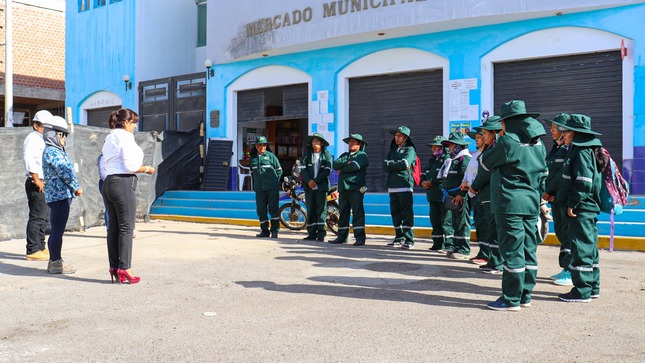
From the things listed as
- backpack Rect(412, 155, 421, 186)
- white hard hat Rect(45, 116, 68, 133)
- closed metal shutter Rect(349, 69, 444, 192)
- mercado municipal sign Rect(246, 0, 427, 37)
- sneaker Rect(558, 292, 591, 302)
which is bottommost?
sneaker Rect(558, 292, 591, 302)

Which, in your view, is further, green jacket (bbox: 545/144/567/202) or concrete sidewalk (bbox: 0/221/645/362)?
green jacket (bbox: 545/144/567/202)

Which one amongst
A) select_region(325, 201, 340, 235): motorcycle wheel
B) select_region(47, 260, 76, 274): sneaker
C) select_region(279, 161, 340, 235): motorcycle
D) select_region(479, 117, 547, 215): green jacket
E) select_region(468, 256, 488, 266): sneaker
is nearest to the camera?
select_region(479, 117, 547, 215): green jacket

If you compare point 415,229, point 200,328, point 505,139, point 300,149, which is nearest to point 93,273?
point 200,328

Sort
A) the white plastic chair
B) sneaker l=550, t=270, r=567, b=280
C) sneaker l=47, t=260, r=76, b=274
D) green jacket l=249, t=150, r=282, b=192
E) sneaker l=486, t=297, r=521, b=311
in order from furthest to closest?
the white plastic chair, green jacket l=249, t=150, r=282, b=192, sneaker l=47, t=260, r=76, b=274, sneaker l=550, t=270, r=567, b=280, sneaker l=486, t=297, r=521, b=311

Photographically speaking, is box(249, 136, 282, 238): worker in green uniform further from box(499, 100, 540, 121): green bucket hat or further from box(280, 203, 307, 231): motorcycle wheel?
box(499, 100, 540, 121): green bucket hat

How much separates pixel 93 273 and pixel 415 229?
21.8 feet

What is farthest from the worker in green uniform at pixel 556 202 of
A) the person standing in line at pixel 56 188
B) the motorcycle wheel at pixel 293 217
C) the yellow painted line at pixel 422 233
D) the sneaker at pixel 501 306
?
the motorcycle wheel at pixel 293 217

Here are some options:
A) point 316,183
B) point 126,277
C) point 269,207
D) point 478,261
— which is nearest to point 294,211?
point 269,207

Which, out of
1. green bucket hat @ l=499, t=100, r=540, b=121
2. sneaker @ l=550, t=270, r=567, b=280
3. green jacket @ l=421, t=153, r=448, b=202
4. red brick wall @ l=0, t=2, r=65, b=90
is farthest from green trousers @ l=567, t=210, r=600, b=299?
red brick wall @ l=0, t=2, r=65, b=90

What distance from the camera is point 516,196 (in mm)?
5953

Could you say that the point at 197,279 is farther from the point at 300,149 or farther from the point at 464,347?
the point at 300,149

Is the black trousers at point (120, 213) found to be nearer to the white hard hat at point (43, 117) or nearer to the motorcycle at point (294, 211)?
the white hard hat at point (43, 117)

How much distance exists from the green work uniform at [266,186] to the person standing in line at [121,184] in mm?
4969

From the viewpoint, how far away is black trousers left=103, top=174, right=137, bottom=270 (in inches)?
271
